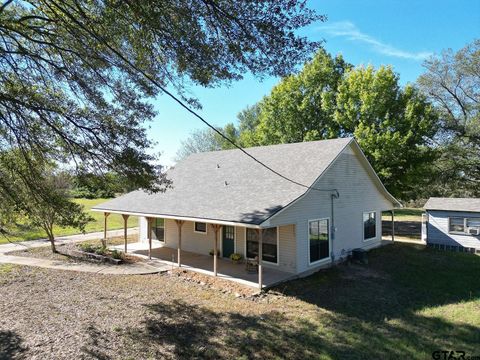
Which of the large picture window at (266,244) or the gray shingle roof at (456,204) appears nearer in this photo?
the large picture window at (266,244)

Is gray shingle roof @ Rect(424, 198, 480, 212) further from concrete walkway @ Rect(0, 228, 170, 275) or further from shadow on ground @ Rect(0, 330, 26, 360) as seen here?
shadow on ground @ Rect(0, 330, 26, 360)

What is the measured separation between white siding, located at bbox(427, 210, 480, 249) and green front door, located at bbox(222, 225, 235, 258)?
11584mm

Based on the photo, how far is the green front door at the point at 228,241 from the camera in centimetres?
1509

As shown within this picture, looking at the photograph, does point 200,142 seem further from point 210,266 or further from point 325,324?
point 325,324

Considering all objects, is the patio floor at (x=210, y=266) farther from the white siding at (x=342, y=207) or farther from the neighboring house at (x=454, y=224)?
the neighboring house at (x=454, y=224)

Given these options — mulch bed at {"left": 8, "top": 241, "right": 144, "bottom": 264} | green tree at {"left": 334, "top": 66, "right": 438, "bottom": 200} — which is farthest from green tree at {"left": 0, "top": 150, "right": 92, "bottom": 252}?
green tree at {"left": 334, "top": 66, "right": 438, "bottom": 200}

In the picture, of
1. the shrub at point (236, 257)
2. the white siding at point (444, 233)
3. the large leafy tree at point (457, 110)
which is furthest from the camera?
the large leafy tree at point (457, 110)

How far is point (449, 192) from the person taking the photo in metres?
34.6

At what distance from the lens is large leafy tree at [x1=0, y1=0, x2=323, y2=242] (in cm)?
675

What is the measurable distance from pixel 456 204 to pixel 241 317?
15.2 m

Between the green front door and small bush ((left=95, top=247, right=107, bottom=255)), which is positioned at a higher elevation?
the green front door

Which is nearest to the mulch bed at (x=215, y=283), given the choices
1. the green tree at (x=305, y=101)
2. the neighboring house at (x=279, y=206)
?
the neighboring house at (x=279, y=206)

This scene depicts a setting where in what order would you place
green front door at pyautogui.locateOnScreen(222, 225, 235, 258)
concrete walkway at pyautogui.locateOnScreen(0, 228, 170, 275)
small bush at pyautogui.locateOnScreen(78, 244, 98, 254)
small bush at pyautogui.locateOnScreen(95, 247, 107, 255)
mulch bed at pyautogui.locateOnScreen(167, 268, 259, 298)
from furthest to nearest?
small bush at pyautogui.locateOnScreen(78, 244, 98, 254) → small bush at pyautogui.locateOnScreen(95, 247, 107, 255) → green front door at pyautogui.locateOnScreen(222, 225, 235, 258) → concrete walkway at pyautogui.locateOnScreen(0, 228, 170, 275) → mulch bed at pyautogui.locateOnScreen(167, 268, 259, 298)

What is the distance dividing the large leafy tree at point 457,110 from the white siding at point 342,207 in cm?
1365
